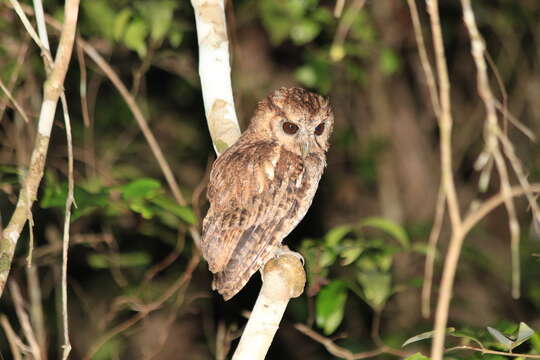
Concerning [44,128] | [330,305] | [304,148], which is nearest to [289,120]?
[304,148]

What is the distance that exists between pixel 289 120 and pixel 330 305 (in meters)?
0.97

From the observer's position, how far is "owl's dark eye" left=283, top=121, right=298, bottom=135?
329 cm

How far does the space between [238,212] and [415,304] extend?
3556 mm

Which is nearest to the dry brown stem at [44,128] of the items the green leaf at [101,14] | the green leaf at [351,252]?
the green leaf at [351,252]

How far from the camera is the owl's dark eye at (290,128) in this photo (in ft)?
10.8

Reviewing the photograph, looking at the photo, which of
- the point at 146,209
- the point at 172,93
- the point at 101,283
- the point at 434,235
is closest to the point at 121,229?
the point at 101,283

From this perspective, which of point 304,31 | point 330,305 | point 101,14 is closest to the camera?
point 330,305

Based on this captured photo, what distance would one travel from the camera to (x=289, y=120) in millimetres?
3283

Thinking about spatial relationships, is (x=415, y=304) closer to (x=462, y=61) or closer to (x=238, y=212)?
(x=462, y=61)

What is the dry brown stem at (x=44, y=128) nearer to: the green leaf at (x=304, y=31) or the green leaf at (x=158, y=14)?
the green leaf at (x=158, y=14)

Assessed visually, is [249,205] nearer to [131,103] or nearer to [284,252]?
[284,252]

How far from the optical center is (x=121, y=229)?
6125 millimetres

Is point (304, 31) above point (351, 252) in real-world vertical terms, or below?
above

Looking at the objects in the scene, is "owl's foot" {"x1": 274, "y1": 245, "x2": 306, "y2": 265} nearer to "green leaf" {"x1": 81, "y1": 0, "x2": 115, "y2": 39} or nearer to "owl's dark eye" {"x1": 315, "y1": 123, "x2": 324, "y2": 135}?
"owl's dark eye" {"x1": 315, "y1": 123, "x2": 324, "y2": 135}
